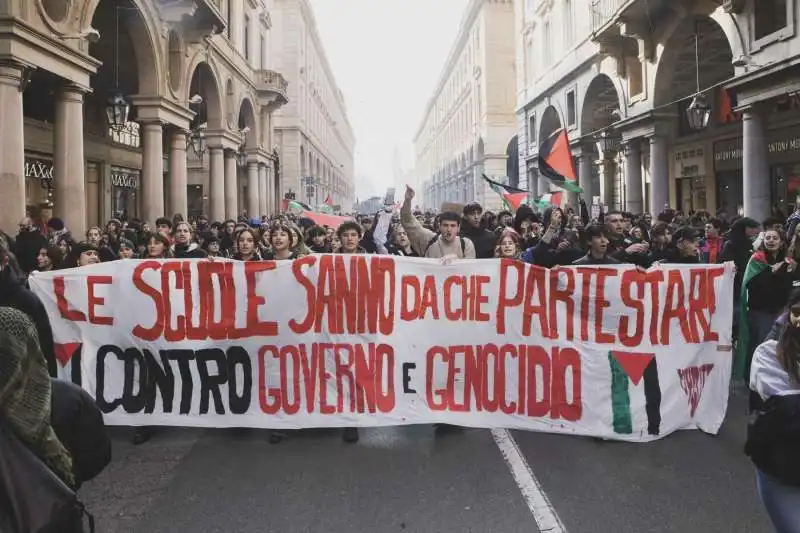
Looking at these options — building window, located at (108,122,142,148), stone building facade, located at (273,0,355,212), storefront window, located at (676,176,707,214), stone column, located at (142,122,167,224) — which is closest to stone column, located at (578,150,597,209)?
storefront window, located at (676,176,707,214)

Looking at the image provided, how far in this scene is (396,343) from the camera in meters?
5.30

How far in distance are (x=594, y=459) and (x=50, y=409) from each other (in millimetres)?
3735

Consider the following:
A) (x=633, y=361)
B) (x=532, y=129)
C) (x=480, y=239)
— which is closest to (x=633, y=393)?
(x=633, y=361)

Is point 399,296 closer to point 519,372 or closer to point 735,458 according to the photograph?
point 519,372

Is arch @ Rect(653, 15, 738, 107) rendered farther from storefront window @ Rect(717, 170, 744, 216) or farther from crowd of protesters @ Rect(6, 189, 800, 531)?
crowd of protesters @ Rect(6, 189, 800, 531)

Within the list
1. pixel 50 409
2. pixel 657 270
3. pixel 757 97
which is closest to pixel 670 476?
pixel 657 270

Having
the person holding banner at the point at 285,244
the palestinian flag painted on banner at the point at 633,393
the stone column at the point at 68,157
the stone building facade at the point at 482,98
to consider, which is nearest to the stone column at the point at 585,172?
the stone building facade at the point at 482,98

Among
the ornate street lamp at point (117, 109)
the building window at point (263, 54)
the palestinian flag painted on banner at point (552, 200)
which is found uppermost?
the building window at point (263, 54)

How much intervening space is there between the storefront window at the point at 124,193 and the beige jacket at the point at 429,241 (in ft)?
52.7

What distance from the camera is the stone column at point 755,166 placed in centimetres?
1361

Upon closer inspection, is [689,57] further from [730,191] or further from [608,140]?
[608,140]

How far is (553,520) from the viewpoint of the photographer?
3.71 metres

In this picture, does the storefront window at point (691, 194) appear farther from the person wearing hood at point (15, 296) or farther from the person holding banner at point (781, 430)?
the person wearing hood at point (15, 296)

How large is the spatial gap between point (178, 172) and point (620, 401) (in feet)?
57.6
